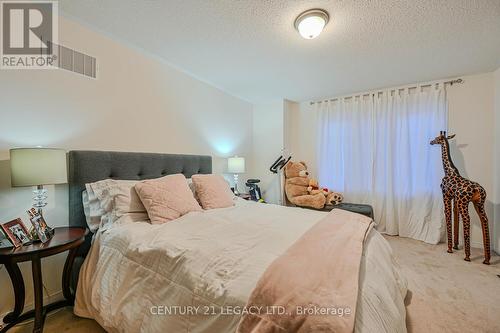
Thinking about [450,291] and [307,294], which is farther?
[450,291]

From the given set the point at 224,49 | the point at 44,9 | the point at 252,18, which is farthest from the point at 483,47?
the point at 44,9

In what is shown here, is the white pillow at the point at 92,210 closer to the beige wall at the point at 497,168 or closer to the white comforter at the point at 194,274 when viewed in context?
the white comforter at the point at 194,274

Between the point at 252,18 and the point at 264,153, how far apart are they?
2544mm

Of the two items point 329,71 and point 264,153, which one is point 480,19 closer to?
point 329,71

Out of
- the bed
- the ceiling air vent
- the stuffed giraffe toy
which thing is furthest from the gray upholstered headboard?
the stuffed giraffe toy

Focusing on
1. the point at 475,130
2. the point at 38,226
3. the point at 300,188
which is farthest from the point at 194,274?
the point at 475,130

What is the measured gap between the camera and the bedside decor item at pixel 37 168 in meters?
1.29

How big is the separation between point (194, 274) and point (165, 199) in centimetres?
89

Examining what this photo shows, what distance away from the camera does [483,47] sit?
2.11 metres

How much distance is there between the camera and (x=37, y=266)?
4.08 feet

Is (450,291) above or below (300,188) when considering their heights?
below

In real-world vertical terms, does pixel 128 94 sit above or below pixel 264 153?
above

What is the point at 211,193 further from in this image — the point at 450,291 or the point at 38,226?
the point at 450,291

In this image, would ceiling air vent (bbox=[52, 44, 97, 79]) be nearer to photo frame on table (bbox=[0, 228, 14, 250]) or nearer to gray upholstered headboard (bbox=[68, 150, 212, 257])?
gray upholstered headboard (bbox=[68, 150, 212, 257])
